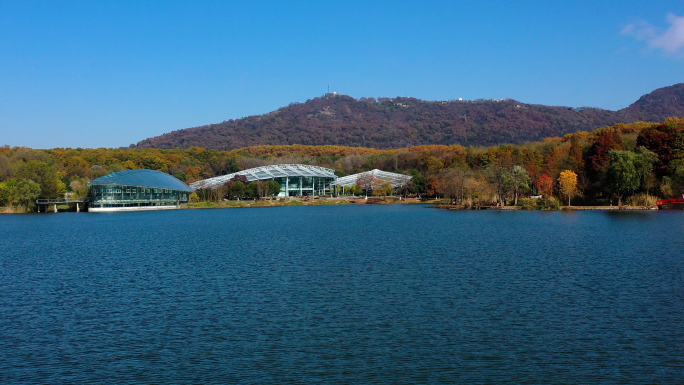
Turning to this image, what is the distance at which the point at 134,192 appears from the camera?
75250 mm

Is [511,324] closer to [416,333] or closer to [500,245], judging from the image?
[416,333]

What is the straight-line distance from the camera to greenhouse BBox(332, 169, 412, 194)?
97938mm

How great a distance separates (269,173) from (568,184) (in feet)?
186

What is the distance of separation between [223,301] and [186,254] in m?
11.5

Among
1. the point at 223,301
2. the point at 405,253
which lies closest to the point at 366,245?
the point at 405,253

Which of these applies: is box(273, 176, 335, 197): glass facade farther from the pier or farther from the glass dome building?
the pier

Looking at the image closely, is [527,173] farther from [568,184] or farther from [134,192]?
[134,192]

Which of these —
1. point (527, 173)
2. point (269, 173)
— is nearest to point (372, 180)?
point (269, 173)

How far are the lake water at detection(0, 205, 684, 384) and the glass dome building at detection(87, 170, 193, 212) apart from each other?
45.9m

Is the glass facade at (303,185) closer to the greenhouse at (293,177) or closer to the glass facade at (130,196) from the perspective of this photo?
the greenhouse at (293,177)

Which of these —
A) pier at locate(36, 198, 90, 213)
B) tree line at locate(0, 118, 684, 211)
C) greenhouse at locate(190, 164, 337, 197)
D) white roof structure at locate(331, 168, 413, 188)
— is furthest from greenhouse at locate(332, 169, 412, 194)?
pier at locate(36, 198, 90, 213)

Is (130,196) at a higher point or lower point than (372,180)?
lower

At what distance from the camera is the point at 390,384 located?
10023mm

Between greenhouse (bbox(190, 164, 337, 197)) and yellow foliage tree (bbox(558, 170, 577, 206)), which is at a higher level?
greenhouse (bbox(190, 164, 337, 197))
